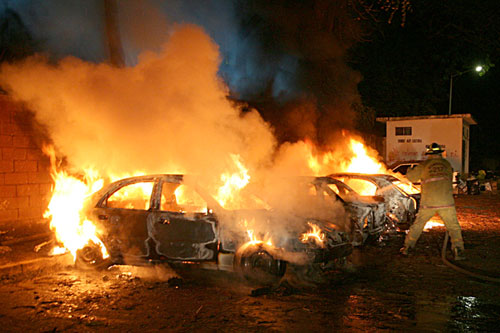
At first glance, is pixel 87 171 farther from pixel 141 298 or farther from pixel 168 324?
→ pixel 168 324

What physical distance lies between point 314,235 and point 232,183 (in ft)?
5.21

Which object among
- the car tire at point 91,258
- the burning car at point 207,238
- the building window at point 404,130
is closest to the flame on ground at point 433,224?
the burning car at point 207,238

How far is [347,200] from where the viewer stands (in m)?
8.12

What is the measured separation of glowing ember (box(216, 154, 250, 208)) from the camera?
250 inches

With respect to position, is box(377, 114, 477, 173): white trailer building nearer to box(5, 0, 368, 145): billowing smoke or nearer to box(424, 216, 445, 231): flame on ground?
box(5, 0, 368, 145): billowing smoke

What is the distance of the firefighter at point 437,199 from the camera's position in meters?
7.11

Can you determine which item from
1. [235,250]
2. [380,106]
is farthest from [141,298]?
[380,106]

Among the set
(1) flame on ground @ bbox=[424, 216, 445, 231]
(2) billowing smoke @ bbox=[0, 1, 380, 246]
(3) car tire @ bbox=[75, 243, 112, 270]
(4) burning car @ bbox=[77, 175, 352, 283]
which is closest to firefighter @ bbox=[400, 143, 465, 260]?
(2) billowing smoke @ bbox=[0, 1, 380, 246]

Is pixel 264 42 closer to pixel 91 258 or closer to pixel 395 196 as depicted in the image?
pixel 395 196

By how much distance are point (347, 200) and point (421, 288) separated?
2.68m

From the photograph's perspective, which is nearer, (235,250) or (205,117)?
(235,250)

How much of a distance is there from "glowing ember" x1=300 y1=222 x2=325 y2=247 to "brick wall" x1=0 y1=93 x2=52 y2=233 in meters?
6.92

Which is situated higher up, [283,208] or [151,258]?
[283,208]

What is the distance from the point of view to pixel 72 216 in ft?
23.2
